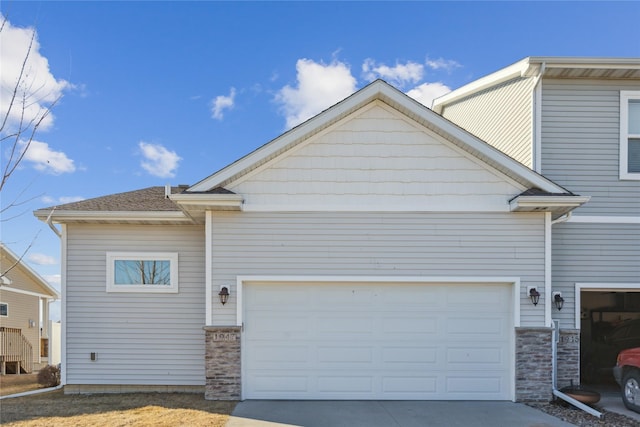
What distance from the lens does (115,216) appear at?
8.59 metres

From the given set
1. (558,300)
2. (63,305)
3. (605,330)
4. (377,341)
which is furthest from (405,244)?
(63,305)

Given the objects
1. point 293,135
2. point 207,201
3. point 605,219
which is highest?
point 293,135

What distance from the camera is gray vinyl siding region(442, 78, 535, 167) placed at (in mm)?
9141

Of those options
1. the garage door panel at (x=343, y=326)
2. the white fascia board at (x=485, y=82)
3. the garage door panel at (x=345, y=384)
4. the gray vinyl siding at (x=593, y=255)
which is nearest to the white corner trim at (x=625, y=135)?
the gray vinyl siding at (x=593, y=255)

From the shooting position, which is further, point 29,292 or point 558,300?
point 29,292

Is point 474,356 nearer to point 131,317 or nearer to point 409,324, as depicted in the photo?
point 409,324

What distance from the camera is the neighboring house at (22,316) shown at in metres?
15.3

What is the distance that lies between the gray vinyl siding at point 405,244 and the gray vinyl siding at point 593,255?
1.15m

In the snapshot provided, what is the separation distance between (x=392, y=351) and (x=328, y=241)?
2.29 metres

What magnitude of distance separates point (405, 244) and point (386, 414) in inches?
112

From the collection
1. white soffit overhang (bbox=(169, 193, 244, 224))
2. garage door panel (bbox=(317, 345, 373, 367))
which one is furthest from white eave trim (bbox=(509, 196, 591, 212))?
white soffit overhang (bbox=(169, 193, 244, 224))

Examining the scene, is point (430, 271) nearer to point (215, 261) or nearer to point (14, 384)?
point (215, 261)

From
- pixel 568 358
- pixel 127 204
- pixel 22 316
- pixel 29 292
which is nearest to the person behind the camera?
pixel 568 358

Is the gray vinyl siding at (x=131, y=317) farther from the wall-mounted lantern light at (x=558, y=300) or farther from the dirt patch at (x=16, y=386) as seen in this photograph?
the wall-mounted lantern light at (x=558, y=300)
